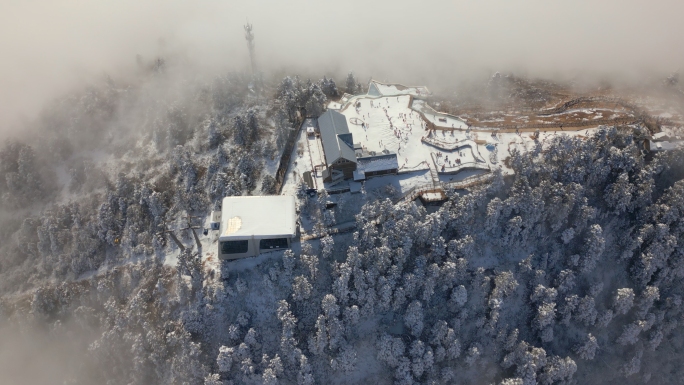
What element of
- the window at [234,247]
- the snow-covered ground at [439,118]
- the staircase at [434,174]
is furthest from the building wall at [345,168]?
the snow-covered ground at [439,118]

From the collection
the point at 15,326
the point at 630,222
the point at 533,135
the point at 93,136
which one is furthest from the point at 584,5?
the point at 15,326

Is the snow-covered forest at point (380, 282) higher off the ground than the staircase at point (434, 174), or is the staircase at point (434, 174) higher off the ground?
the staircase at point (434, 174)

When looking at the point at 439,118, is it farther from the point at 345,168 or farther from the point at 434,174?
the point at 345,168

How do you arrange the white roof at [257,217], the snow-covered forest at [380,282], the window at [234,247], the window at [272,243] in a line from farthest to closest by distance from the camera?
1. the window at [272,243]
2. the window at [234,247]
3. the white roof at [257,217]
4. the snow-covered forest at [380,282]

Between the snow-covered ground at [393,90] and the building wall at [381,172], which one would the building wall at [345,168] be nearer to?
the building wall at [381,172]

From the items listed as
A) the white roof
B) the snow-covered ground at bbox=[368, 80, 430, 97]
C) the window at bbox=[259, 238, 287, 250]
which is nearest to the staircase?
the snow-covered ground at bbox=[368, 80, 430, 97]

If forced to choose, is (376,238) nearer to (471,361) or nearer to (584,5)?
(471,361)

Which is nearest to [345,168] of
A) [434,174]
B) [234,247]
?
[434,174]
